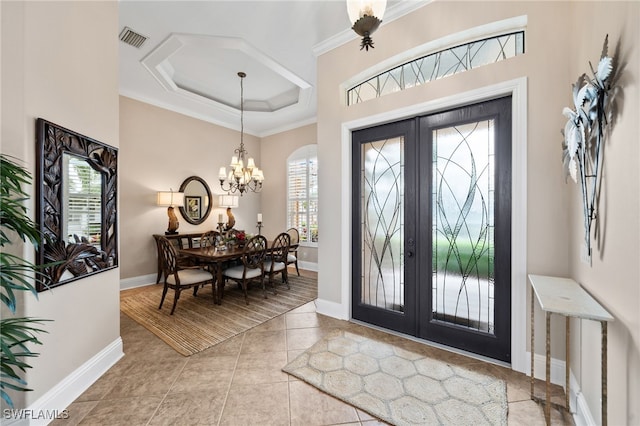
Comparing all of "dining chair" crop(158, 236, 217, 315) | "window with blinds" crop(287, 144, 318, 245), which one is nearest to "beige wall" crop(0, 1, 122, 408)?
"dining chair" crop(158, 236, 217, 315)

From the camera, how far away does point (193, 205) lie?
5.60 meters

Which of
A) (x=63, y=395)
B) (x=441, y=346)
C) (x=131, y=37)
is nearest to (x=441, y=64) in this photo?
(x=441, y=346)

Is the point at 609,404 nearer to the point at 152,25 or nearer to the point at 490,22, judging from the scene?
the point at 490,22

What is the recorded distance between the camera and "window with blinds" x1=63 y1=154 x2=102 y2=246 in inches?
77.3

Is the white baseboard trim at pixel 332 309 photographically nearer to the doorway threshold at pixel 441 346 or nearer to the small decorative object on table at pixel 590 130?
the doorway threshold at pixel 441 346

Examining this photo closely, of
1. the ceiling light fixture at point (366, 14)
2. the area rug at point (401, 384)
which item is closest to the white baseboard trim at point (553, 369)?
the area rug at point (401, 384)

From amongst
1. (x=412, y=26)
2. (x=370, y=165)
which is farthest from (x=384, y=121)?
(x=412, y=26)

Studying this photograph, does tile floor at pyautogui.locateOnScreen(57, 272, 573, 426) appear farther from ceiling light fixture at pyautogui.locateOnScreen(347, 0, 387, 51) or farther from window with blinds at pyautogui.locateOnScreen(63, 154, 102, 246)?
ceiling light fixture at pyautogui.locateOnScreen(347, 0, 387, 51)

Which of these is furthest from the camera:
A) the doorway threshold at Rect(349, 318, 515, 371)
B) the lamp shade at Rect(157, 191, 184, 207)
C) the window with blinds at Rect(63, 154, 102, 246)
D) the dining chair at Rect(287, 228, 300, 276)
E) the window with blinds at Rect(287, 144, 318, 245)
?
the window with blinds at Rect(287, 144, 318, 245)

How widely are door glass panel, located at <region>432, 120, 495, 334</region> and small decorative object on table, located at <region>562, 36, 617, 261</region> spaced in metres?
0.72

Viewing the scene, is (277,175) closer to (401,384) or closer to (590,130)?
(401,384)

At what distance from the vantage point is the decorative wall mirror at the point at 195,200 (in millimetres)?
5461

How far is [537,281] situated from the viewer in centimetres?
190

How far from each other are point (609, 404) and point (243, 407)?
7.13 ft
